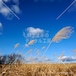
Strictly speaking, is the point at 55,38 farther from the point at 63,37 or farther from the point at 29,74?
the point at 29,74

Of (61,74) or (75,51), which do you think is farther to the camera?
(75,51)

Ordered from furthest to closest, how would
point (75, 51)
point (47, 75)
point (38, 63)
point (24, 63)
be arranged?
point (24, 63), point (38, 63), point (75, 51), point (47, 75)

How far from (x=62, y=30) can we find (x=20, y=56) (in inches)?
123

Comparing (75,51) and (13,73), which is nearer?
(13,73)

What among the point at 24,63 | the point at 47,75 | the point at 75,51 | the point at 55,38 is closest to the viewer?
the point at 55,38

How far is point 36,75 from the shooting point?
4.95 meters

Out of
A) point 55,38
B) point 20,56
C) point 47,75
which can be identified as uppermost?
point 20,56

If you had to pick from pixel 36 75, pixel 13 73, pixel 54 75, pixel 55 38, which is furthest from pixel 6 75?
pixel 55 38

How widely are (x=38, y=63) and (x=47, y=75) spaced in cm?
171

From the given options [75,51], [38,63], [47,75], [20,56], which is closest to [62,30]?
[47,75]

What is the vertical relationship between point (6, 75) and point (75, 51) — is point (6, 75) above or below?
below

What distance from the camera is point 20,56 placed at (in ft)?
22.8

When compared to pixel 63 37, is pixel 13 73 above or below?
below

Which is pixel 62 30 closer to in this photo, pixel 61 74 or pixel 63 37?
pixel 63 37
